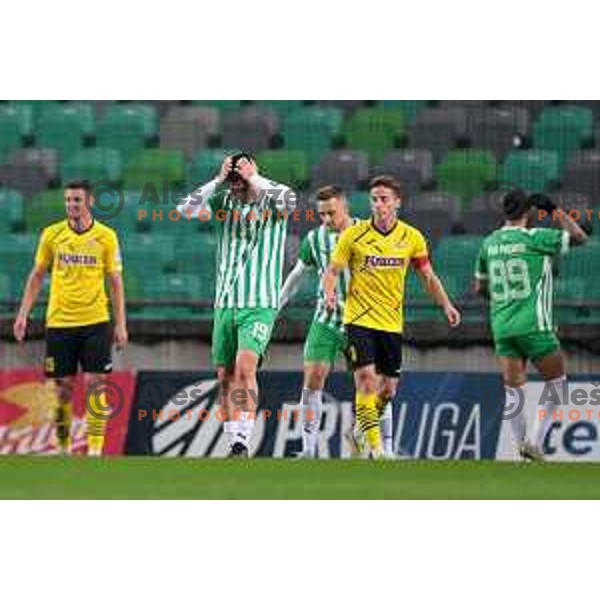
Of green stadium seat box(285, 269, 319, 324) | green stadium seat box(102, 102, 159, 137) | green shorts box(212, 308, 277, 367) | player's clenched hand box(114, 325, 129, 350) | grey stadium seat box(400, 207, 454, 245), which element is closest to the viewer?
green shorts box(212, 308, 277, 367)

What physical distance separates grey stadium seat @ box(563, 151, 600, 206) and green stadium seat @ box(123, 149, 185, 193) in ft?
9.79

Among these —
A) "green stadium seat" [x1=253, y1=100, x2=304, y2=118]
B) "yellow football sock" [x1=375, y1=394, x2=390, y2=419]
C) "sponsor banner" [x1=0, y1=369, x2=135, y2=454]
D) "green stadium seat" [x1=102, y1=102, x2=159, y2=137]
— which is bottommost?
"sponsor banner" [x1=0, y1=369, x2=135, y2=454]

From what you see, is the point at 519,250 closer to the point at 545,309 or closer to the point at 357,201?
the point at 545,309

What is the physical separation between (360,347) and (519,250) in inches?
55.1

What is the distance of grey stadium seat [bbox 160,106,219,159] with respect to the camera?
17062 mm

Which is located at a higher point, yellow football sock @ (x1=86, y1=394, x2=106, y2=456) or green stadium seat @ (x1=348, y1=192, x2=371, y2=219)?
green stadium seat @ (x1=348, y1=192, x2=371, y2=219)

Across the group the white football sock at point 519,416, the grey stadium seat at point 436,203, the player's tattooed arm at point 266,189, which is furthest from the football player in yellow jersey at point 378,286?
the grey stadium seat at point 436,203

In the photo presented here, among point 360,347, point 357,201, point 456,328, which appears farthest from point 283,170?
point 360,347

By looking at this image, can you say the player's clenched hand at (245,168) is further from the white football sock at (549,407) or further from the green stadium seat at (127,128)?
the green stadium seat at (127,128)

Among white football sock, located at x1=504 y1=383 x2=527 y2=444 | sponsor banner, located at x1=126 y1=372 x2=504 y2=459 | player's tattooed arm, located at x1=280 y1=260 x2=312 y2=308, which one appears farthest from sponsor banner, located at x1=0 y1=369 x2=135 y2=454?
white football sock, located at x1=504 y1=383 x2=527 y2=444

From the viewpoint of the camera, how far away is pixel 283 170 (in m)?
16.7

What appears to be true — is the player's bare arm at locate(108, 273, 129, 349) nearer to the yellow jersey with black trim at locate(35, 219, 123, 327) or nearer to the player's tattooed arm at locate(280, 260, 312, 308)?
the yellow jersey with black trim at locate(35, 219, 123, 327)

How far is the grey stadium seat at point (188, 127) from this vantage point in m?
17.1

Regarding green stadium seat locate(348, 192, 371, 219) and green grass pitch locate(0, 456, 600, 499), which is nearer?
green grass pitch locate(0, 456, 600, 499)
